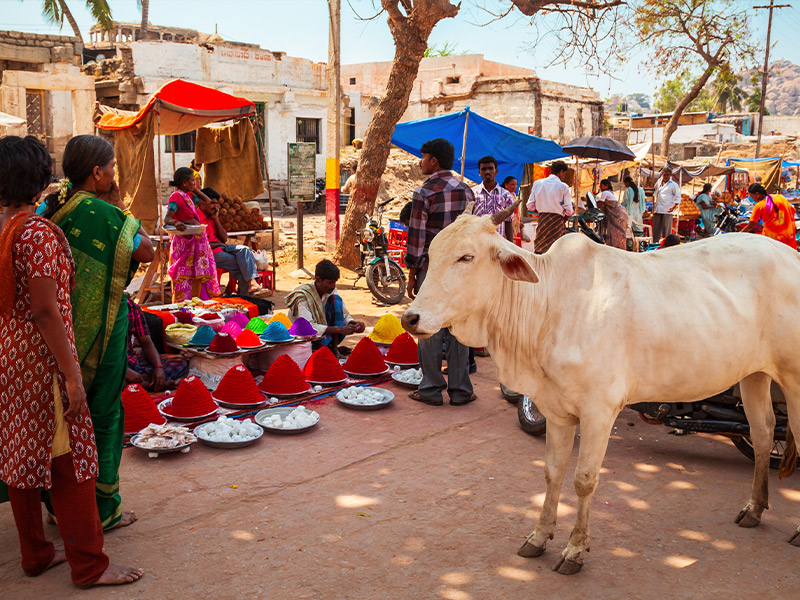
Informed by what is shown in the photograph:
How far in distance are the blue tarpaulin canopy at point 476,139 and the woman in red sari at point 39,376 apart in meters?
8.64

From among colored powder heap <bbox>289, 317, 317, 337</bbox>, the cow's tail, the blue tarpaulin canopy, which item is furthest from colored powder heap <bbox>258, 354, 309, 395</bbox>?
the blue tarpaulin canopy

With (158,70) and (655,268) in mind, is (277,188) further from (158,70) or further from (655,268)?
(655,268)

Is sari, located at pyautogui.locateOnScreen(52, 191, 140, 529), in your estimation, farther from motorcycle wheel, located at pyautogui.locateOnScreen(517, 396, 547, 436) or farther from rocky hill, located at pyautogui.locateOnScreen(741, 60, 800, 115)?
rocky hill, located at pyautogui.locateOnScreen(741, 60, 800, 115)

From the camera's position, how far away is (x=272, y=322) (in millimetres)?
6488

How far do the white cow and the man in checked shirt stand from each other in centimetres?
257

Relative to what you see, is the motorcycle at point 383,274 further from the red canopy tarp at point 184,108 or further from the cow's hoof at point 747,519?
the cow's hoof at point 747,519

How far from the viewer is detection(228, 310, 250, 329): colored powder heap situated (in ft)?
22.4

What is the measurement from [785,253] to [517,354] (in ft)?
5.45

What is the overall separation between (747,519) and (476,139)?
9.36 metres

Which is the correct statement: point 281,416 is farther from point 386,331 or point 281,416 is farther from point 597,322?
point 597,322

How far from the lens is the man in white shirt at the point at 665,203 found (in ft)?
58.9

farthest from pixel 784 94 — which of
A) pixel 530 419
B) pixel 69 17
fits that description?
pixel 530 419

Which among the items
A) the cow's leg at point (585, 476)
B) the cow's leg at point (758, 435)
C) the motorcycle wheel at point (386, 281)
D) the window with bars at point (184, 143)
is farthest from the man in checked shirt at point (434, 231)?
the window with bars at point (184, 143)

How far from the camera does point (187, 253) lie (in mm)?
8680
